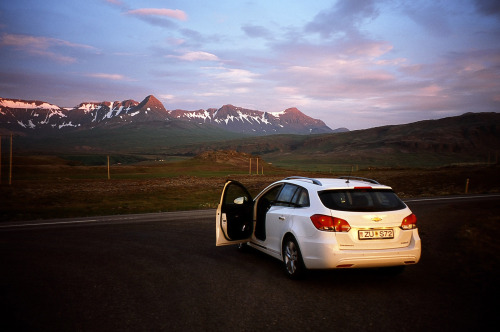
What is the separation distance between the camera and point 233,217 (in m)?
9.21

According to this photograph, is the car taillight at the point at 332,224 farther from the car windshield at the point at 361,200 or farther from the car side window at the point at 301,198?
the car side window at the point at 301,198

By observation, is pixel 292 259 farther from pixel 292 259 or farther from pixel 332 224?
pixel 332 224

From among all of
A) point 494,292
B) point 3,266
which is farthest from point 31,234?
point 494,292

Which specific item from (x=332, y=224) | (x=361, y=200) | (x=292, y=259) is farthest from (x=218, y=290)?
(x=361, y=200)

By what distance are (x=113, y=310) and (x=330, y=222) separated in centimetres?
344

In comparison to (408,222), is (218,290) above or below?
below

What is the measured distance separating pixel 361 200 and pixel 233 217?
111 inches

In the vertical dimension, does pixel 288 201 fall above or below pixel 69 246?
above

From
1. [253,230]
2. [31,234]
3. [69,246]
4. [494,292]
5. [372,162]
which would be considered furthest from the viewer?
[372,162]

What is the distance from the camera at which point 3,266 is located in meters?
8.68

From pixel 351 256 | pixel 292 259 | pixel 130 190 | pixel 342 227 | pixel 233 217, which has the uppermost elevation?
pixel 342 227

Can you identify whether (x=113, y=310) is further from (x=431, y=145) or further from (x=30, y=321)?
(x=431, y=145)

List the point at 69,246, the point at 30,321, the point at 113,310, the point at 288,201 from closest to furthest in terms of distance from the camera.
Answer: the point at 30,321, the point at 113,310, the point at 288,201, the point at 69,246

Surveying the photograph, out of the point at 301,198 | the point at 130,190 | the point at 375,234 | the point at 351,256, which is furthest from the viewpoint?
the point at 130,190
